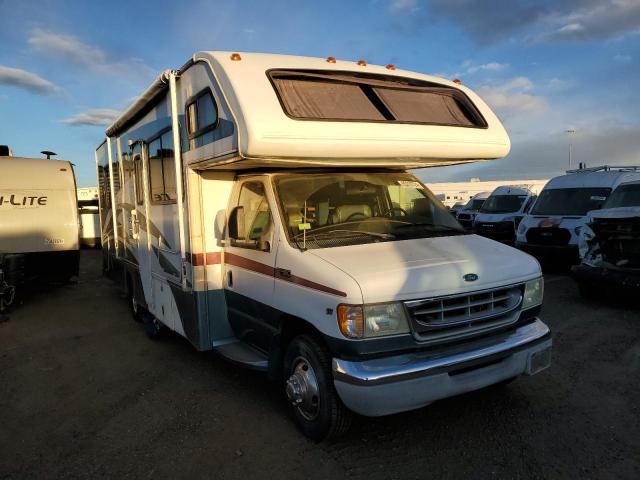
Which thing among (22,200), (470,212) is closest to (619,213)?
(22,200)

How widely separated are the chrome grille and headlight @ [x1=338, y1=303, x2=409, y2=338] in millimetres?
91

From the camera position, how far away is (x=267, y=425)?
4227 millimetres

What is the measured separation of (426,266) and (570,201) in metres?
9.53

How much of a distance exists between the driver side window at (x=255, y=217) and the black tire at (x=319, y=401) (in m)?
0.95

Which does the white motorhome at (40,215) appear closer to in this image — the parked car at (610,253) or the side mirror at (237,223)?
the side mirror at (237,223)

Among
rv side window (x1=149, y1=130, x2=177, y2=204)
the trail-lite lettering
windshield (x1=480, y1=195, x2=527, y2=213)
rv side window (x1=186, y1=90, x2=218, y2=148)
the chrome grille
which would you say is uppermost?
rv side window (x1=186, y1=90, x2=218, y2=148)

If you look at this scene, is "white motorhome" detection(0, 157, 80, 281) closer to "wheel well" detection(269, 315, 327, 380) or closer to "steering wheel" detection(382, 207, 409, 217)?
"wheel well" detection(269, 315, 327, 380)

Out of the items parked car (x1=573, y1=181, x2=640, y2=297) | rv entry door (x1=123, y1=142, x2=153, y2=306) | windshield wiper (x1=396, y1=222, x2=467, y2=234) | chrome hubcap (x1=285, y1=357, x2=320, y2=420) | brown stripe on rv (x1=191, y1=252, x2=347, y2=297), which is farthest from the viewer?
parked car (x1=573, y1=181, x2=640, y2=297)

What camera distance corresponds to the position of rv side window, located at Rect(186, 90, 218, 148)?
4.52 metres

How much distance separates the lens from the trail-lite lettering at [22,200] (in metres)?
9.41

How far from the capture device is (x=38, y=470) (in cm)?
369

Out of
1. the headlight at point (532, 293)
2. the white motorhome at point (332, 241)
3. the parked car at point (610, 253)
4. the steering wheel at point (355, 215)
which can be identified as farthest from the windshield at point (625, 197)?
the steering wheel at point (355, 215)

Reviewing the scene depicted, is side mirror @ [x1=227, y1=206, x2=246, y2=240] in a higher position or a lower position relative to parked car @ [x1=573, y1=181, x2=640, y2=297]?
higher

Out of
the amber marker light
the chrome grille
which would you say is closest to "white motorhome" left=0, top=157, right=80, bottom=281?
the amber marker light
